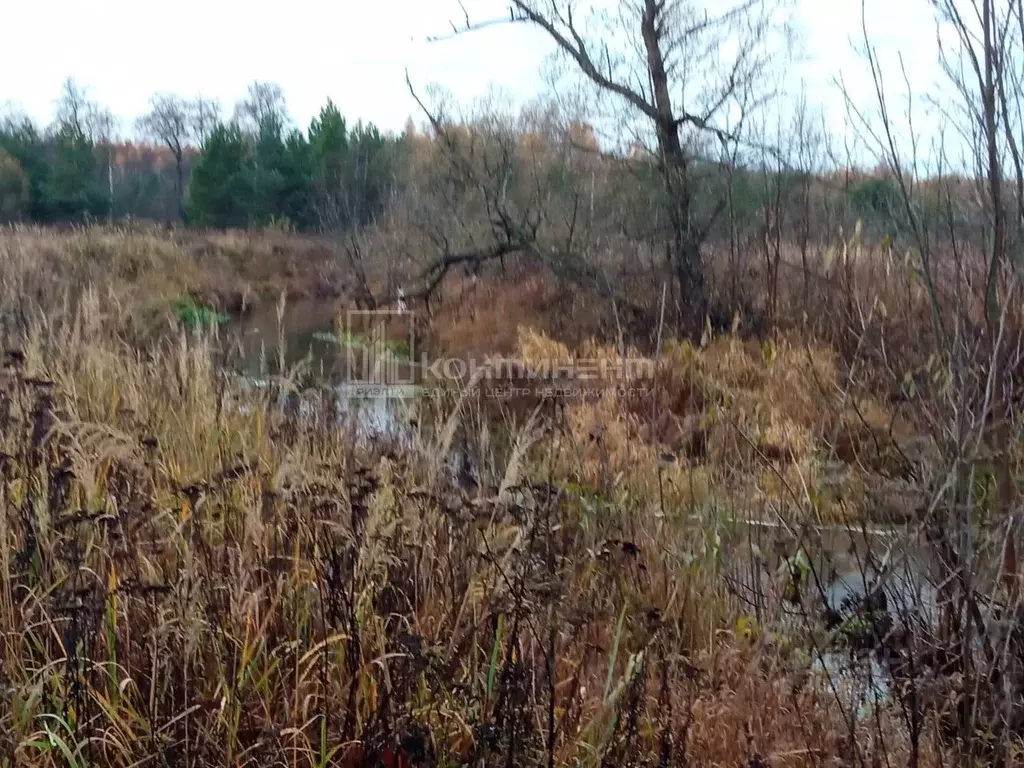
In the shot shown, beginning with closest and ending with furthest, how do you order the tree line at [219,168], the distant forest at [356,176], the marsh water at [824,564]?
1. the marsh water at [824,564]
2. the distant forest at [356,176]
3. the tree line at [219,168]

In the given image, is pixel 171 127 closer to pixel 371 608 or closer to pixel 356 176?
pixel 356 176

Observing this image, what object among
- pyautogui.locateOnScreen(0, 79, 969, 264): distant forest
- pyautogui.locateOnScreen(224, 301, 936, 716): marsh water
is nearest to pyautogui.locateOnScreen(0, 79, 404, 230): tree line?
pyautogui.locateOnScreen(0, 79, 969, 264): distant forest

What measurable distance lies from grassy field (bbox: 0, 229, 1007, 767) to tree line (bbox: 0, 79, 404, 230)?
15663 millimetres

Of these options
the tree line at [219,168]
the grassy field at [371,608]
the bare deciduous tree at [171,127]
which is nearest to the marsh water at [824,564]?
the grassy field at [371,608]

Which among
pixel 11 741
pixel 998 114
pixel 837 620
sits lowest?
pixel 837 620

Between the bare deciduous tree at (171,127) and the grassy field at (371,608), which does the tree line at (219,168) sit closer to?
the bare deciduous tree at (171,127)

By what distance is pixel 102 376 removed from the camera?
3492mm

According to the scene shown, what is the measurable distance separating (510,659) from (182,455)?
1.49 m

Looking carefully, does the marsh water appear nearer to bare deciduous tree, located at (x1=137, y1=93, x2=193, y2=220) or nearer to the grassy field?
the grassy field

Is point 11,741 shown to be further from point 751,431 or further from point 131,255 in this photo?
point 131,255

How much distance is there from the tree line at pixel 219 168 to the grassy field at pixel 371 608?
15663 millimetres

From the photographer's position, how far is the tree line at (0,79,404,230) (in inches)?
787

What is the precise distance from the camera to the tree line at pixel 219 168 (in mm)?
20000

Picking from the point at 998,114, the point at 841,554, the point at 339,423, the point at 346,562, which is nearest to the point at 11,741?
the point at 346,562
